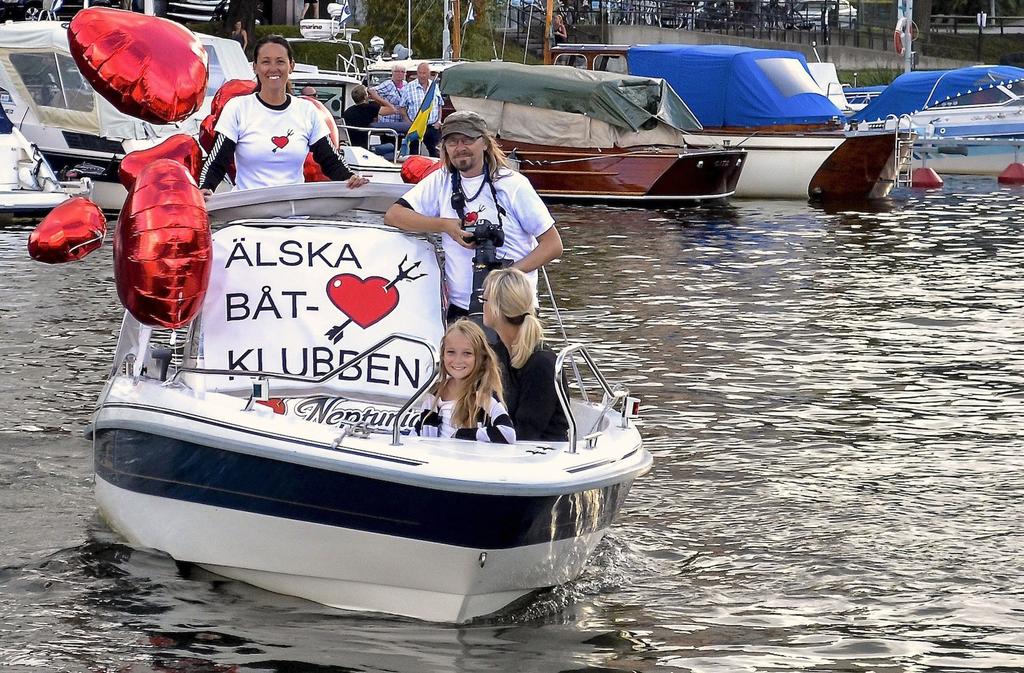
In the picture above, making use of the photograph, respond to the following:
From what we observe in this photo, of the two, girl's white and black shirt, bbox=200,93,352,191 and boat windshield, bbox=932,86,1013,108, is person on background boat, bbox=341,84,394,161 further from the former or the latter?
girl's white and black shirt, bbox=200,93,352,191

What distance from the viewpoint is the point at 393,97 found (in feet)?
84.0

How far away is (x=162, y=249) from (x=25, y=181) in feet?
46.5

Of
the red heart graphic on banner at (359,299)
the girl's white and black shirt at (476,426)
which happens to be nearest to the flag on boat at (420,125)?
the red heart graphic on banner at (359,299)

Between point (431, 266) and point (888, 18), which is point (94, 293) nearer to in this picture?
point (431, 266)

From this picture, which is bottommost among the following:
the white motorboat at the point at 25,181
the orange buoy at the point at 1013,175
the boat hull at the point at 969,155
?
the orange buoy at the point at 1013,175

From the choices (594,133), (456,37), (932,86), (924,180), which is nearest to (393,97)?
(594,133)

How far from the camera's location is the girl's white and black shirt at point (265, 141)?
8.57 meters

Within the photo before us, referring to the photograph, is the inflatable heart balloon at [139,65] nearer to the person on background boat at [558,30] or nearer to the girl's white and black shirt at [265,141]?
the girl's white and black shirt at [265,141]

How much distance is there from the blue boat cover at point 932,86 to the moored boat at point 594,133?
7.69 m

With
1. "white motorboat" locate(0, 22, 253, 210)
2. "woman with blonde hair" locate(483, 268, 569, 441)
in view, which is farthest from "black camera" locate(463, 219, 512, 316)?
"white motorboat" locate(0, 22, 253, 210)

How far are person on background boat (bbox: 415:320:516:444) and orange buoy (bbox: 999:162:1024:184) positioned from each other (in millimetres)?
25697

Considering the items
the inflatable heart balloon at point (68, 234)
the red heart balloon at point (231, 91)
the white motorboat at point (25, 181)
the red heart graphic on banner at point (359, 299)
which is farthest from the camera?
the white motorboat at point (25, 181)

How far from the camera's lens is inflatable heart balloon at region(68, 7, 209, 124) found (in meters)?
7.14

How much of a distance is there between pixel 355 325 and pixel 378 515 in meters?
1.66
